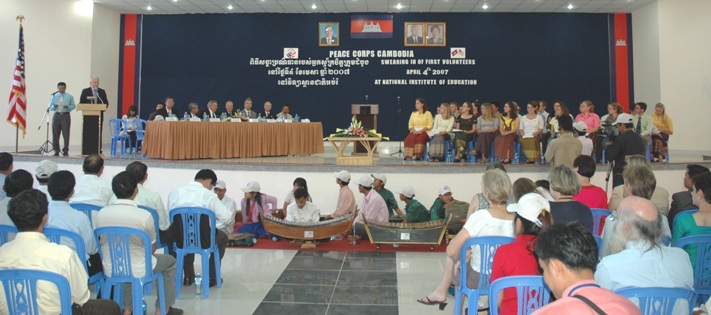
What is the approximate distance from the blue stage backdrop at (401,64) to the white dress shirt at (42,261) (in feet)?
38.5

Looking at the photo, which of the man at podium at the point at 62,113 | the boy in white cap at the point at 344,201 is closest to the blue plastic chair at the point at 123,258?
the boy in white cap at the point at 344,201

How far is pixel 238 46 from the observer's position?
14008 mm

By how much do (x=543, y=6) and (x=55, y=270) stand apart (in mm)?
13199

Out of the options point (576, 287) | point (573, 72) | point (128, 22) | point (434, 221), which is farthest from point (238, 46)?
point (576, 287)

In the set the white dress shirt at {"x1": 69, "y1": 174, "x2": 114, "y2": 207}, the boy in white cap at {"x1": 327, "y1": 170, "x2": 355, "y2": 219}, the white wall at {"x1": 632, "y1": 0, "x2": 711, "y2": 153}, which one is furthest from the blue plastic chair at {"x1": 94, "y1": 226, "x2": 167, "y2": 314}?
the white wall at {"x1": 632, "y1": 0, "x2": 711, "y2": 153}

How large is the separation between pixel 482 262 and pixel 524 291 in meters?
0.80

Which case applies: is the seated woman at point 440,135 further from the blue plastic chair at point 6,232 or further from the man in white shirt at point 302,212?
the blue plastic chair at point 6,232

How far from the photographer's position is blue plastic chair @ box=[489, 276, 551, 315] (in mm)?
2010

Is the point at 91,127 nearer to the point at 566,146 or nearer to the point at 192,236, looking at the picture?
the point at 192,236

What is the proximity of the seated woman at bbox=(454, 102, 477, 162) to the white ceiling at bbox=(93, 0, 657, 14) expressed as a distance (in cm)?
453

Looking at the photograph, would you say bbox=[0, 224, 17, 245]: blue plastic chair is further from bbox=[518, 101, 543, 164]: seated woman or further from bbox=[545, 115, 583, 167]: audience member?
bbox=[518, 101, 543, 164]: seated woman

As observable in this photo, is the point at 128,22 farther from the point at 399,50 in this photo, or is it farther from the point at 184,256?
the point at 184,256

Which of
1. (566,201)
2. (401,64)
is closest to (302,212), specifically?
(566,201)

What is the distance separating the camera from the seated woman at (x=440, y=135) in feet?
29.7
